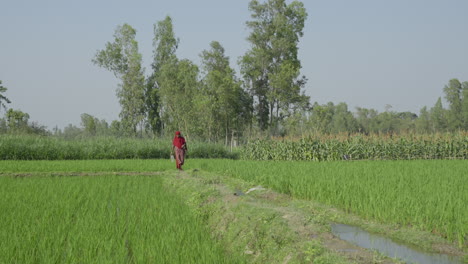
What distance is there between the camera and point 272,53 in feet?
139

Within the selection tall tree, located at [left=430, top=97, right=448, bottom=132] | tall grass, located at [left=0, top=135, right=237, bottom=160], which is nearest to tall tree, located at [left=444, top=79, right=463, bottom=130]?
tall tree, located at [left=430, top=97, right=448, bottom=132]

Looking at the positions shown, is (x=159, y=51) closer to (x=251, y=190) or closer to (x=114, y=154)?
(x=114, y=154)

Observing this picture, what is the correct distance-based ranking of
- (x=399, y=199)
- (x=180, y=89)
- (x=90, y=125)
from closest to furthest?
1. (x=399, y=199)
2. (x=180, y=89)
3. (x=90, y=125)

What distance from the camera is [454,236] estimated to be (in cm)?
516

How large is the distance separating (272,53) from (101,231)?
38642 mm

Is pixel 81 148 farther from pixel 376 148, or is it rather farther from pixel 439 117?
pixel 439 117

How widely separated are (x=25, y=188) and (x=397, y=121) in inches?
3738

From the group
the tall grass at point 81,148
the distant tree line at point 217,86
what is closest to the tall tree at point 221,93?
the distant tree line at point 217,86

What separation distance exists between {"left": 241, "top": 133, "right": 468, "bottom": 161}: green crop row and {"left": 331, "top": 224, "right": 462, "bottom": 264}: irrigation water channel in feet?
58.8

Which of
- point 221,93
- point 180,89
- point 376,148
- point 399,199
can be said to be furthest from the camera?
point 180,89

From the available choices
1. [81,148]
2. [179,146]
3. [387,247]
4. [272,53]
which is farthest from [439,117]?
[387,247]

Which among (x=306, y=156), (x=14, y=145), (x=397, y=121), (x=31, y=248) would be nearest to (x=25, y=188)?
(x=31, y=248)

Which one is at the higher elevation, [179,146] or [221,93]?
[221,93]

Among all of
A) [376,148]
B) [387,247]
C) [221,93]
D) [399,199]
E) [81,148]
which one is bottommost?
[387,247]
